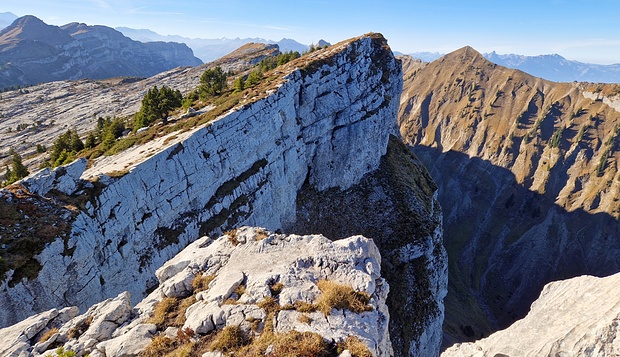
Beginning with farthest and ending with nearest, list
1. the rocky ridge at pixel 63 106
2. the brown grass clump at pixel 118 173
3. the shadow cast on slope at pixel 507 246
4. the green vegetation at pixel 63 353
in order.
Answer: the shadow cast on slope at pixel 507 246, the rocky ridge at pixel 63 106, the brown grass clump at pixel 118 173, the green vegetation at pixel 63 353

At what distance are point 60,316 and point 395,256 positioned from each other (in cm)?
4877

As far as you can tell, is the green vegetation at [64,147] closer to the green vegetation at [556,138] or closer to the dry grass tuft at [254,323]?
the dry grass tuft at [254,323]

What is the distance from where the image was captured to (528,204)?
15862 centimetres

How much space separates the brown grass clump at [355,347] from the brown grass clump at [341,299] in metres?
1.64

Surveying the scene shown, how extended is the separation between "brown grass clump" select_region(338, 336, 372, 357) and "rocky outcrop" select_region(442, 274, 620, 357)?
8700 millimetres

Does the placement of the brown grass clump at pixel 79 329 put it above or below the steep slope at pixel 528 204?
above

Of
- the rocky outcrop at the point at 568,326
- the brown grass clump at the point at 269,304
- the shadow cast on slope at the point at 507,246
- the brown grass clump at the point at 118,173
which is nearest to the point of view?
the rocky outcrop at the point at 568,326

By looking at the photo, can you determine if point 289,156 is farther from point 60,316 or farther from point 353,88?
point 60,316

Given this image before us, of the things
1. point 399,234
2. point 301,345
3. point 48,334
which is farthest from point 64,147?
point 399,234

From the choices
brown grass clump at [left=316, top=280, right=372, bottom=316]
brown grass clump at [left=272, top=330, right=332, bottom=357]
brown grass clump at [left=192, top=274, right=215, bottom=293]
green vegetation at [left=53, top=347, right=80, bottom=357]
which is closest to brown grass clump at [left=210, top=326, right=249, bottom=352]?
brown grass clump at [left=272, top=330, right=332, bottom=357]

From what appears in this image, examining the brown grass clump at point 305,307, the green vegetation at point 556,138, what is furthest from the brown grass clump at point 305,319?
the green vegetation at point 556,138

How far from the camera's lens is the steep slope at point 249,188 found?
29812mm

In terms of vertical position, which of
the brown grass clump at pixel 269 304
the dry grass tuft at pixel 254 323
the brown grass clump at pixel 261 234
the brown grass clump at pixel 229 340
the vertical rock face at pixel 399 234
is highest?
the brown grass clump at pixel 261 234

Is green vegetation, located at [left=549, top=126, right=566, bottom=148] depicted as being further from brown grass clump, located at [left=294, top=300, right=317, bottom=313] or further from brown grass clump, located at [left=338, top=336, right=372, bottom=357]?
brown grass clump, located at [left=338, top=336, right=372, bottom=357]
